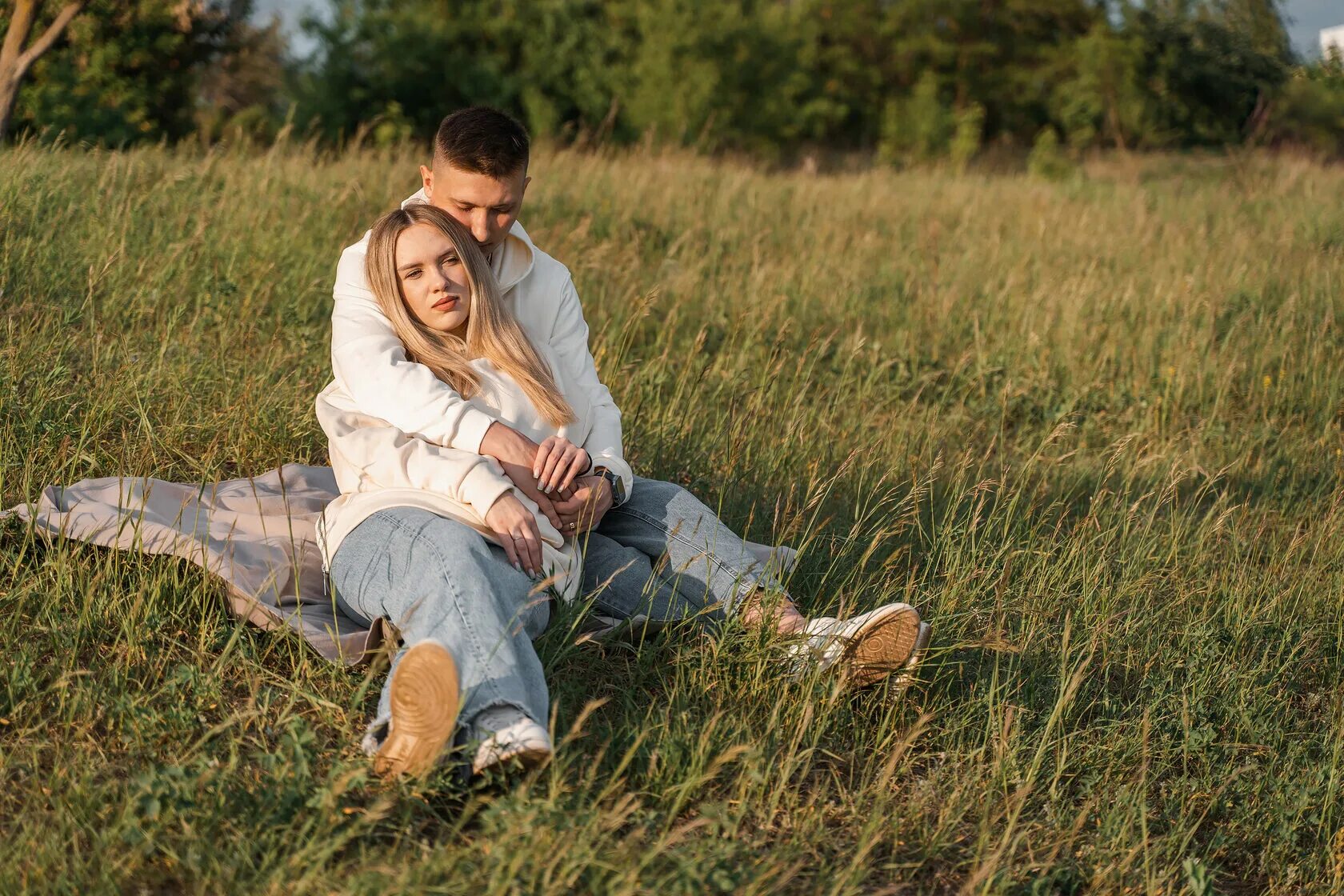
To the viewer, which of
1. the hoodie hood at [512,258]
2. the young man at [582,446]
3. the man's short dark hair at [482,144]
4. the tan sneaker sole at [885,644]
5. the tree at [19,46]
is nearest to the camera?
the tan sneaker sole at [885,644]

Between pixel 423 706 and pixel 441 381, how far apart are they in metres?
1.11

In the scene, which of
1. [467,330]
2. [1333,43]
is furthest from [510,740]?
[1333,43]

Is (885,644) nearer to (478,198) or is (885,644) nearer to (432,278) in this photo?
(432,278)

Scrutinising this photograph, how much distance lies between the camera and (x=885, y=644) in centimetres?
289

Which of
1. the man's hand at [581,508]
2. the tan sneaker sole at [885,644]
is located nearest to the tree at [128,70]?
the man's hand at [581,508]

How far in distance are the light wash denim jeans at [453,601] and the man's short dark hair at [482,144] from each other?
1066mm

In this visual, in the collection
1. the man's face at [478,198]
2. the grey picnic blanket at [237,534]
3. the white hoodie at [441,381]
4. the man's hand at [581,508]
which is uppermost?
the man's face at [478,198]

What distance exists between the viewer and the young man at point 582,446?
2.99m

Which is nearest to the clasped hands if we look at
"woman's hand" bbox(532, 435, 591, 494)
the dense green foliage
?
"woman's hand" bbox(532, 435, 591, 494)

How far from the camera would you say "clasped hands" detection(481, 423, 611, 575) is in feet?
9.59

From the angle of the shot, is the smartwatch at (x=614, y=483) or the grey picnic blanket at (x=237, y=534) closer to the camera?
the grey picnic blanket at (x=237, y=534)

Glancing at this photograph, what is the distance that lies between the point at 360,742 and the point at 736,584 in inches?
40.9

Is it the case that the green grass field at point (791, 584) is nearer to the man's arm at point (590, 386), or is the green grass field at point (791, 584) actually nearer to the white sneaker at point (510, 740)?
the white sneaker at point (510, 740)

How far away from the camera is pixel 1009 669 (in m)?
3.27
